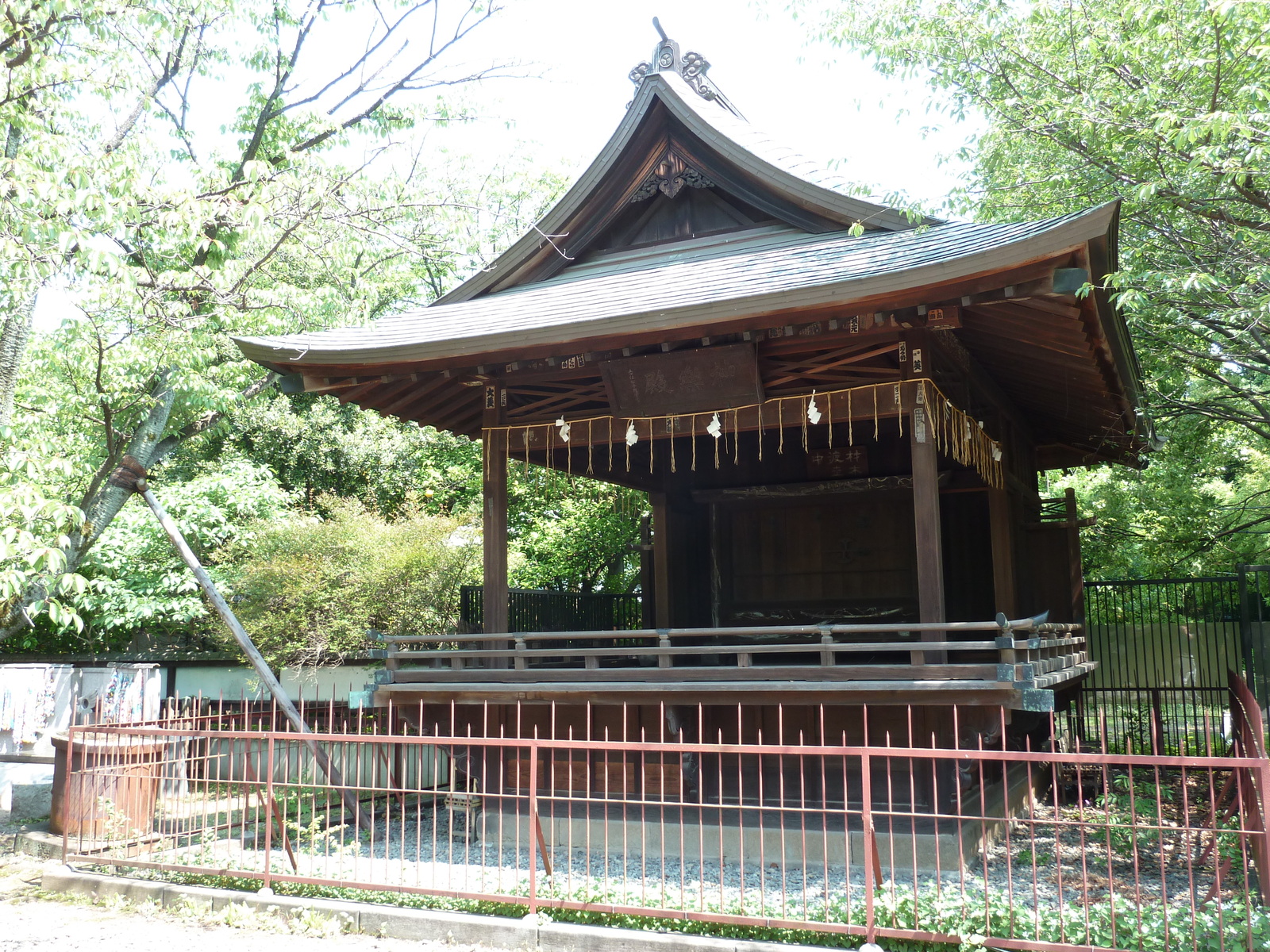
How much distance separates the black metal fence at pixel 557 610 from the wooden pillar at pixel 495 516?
2.84m

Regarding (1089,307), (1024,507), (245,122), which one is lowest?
(1024,507)

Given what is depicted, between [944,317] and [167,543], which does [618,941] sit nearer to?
[944,317]

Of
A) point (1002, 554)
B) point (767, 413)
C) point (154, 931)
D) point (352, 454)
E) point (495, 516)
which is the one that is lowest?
point (154, 931)

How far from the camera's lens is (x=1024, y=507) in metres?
13.4

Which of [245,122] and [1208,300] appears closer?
[1208,300]

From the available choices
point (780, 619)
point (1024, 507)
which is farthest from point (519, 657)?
point (1024, 507)

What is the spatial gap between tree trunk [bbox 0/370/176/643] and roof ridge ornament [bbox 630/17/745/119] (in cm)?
660

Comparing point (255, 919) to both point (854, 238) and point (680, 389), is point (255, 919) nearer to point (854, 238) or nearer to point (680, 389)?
point (680, 389)

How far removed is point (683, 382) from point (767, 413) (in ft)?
2.70

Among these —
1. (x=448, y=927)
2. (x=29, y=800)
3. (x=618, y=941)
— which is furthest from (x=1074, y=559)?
(x=29, y=800)

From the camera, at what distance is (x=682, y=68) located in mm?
11477

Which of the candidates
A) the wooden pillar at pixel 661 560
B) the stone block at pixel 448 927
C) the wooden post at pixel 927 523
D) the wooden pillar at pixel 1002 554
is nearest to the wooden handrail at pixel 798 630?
the wooden post at pixel 927 523

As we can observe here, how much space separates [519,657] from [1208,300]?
8176 mm

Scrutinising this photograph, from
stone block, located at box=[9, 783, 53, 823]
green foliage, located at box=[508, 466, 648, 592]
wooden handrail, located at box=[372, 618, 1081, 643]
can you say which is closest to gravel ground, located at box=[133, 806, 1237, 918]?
wooden handrail, located at box=[372, 618, 1081, 643]
